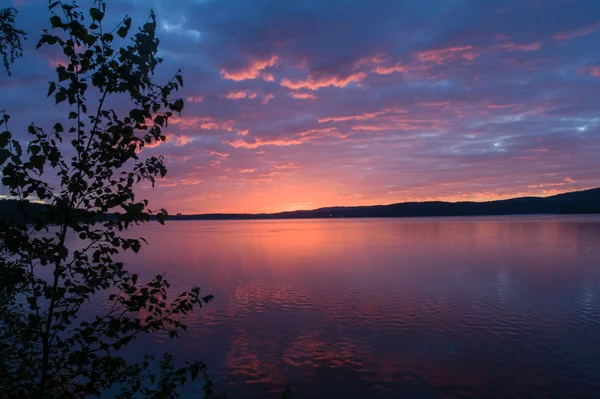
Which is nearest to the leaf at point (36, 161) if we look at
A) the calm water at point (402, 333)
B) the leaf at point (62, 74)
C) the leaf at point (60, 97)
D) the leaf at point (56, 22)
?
the leaf at point (60, 97)

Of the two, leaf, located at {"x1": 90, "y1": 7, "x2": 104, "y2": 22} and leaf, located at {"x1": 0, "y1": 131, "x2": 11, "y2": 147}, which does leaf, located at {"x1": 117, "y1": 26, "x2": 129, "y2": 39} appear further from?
leaf, located at {"x1": 0, "y1": 131, "x2": 11, "y2": 147}

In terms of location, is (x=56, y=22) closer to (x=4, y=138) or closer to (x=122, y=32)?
(x=122, y=32)

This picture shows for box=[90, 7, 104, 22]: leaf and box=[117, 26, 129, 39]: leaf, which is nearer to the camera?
box=[90, 7, 104, 22]: leaf

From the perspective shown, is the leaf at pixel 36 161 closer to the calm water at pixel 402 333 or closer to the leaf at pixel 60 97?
the leaf at pixel 60 97

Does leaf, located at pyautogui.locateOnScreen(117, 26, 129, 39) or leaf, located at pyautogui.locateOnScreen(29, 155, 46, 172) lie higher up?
leaf, located at pyautogui.locateOnScreen(117, 26, 129, 39)

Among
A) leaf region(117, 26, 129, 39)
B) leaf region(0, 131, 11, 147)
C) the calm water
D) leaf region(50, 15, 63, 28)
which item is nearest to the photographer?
leaf region(0, 131, 11, 147)

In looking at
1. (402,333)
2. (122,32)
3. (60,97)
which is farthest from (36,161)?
(402,333)

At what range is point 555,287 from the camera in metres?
39.1

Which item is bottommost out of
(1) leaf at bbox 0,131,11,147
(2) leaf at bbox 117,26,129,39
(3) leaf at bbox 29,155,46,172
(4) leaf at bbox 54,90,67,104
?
(3) leaf at bbox 29,155,46,172

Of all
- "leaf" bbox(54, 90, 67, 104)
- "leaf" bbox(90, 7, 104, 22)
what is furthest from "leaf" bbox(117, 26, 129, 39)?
"leaf" bbox(54, 90, 67, 104)

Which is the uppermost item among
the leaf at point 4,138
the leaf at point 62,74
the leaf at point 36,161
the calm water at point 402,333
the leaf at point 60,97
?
the leaf at point 62,74

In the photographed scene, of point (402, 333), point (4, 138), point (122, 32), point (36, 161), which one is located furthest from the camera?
point (402, 333)

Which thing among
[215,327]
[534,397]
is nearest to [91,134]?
[534,397]

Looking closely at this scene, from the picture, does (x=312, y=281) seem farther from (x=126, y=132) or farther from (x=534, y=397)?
(x=126, y=132)
